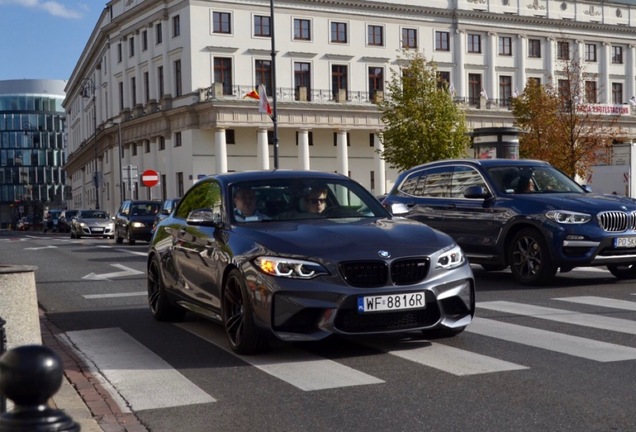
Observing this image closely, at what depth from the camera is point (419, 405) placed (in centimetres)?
604

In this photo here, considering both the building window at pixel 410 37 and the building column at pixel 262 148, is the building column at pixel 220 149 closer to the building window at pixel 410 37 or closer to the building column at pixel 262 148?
the building column at pixel 262 148

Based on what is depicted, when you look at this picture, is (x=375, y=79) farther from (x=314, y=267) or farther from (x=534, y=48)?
(x=314, y=267)

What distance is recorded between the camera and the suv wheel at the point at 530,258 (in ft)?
42.9

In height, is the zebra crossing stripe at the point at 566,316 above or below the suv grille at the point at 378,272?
Answer: below

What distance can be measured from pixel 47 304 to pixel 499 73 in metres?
69.0

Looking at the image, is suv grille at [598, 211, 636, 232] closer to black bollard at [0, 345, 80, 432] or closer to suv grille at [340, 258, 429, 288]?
suv grille at [340, 258, 429, 288]

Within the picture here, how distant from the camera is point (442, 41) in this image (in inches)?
2987

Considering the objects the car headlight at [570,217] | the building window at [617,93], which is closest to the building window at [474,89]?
the building window at [617,93]

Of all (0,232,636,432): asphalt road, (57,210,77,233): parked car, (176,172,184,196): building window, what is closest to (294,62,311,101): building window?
(176,172,184,196): building window

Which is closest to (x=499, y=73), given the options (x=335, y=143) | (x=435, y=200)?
(x=335, y=143)

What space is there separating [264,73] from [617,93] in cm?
3377

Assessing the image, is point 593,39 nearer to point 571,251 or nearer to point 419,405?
point 571,251

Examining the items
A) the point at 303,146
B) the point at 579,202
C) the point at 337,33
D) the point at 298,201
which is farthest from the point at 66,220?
the point at 298,201

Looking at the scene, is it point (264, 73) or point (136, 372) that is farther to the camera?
point (264, 73)
